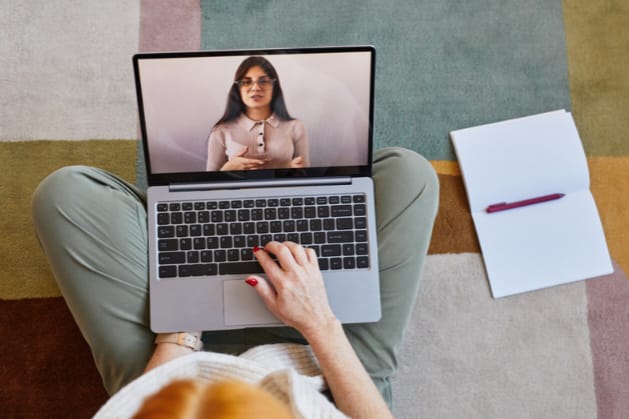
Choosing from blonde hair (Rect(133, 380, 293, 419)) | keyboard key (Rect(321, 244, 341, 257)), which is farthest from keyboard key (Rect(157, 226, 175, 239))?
blonde hair (Rect(133, 380, 293, 419))

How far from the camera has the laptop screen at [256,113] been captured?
2.56 ft

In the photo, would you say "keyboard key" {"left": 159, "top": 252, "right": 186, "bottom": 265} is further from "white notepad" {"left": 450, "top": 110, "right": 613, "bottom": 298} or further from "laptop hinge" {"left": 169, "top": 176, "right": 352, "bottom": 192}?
"white notepad" {"left": 450, "top": 110, "right": 613, "bottom": 298}

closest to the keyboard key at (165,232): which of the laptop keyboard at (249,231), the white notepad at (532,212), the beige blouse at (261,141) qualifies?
the laptop keyboard at (249,231)

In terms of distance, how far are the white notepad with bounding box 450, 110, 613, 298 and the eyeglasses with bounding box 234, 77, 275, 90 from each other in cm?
46

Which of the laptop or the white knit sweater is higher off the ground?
the laptop

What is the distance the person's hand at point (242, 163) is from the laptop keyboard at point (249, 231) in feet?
0.16

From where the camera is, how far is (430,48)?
1.14 metres

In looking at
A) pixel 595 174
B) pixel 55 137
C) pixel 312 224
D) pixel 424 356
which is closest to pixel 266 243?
pixel 312 224

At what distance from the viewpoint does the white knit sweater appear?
2.09 ft

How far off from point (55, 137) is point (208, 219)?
46 centimetres

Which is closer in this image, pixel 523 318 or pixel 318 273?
pixel 318 273

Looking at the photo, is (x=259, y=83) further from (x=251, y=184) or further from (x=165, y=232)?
(x=165, y=232)

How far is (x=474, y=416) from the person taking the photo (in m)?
1.06

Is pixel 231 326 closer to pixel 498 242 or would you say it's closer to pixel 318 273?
pixel 318 273
